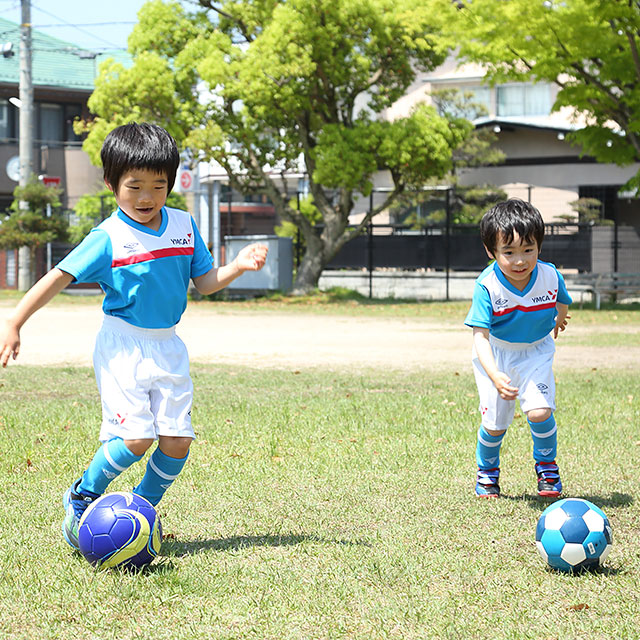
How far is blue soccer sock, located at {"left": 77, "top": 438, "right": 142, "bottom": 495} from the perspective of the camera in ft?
12.4

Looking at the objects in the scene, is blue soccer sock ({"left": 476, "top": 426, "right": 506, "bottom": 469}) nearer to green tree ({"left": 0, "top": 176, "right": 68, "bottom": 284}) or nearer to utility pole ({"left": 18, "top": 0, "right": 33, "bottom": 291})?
green tree ({"left": 0, "top": 176, "right": 68, "bottom": 284})

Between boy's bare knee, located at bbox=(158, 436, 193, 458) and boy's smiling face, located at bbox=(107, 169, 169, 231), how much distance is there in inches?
33.8

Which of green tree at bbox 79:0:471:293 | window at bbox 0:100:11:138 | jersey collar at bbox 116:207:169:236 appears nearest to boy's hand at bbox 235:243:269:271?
jersey collar at bbox 116:207:169:236

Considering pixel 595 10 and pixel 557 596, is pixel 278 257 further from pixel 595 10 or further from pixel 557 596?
pixel 557 596

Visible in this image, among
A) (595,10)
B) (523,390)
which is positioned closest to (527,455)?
(523,390)

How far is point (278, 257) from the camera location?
26.0m

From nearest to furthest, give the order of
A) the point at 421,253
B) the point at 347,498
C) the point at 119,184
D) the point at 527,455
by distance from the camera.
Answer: the point at 119,184
the point at 347,498
the point at 527,455
the point at 421,253

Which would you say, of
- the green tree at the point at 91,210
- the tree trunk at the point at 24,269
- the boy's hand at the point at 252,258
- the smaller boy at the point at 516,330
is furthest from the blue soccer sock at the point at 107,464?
the green tree at the point at 91,210

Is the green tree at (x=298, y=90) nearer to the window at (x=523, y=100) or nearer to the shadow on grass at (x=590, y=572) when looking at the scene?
the window at (x=523, y=100)

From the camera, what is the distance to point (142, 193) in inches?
149

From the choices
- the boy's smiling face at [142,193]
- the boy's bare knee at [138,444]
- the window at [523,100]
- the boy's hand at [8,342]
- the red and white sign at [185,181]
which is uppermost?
the window at [523,100]

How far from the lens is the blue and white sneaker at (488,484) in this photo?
486 cm

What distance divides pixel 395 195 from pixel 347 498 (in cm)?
1984

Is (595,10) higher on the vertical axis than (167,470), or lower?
higher
